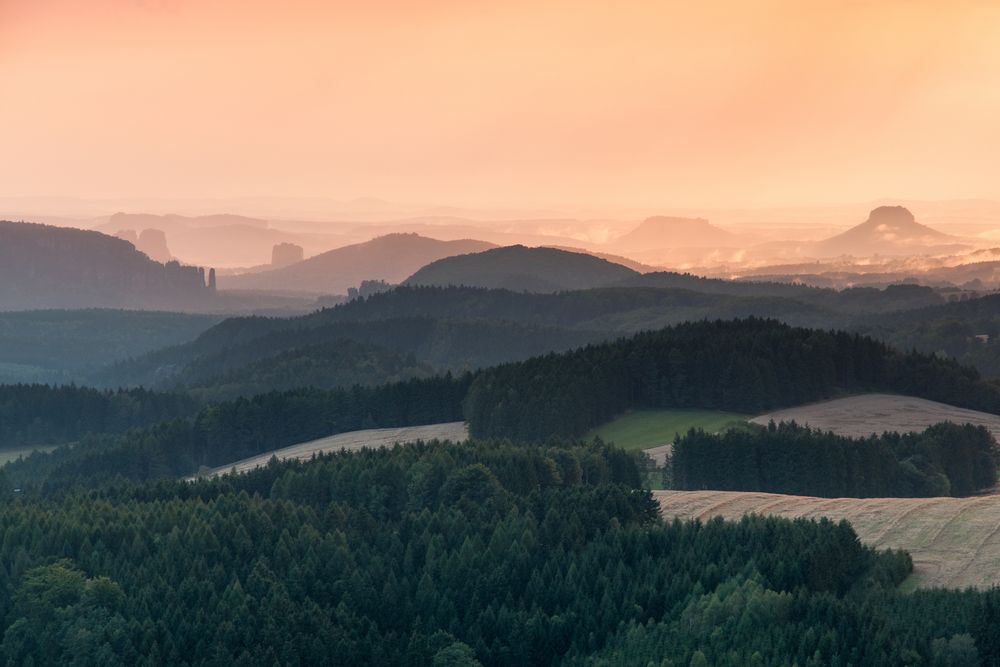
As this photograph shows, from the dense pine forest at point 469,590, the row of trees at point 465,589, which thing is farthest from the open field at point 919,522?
the row of trees at point 465,589

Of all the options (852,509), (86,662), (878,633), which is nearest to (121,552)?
(86,662)

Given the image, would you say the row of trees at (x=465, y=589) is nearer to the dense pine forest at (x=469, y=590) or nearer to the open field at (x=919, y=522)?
the dense pine forest at (x=469, y=590)

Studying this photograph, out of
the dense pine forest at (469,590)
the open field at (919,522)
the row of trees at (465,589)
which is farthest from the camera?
the open field at (919,522)

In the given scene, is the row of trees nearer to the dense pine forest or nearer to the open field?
the dense pine forest

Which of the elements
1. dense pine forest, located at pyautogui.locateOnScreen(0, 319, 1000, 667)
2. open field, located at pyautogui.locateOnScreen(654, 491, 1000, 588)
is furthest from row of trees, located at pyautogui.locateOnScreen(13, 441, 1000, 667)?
open field, located at pyautogui.locateOnScreen(654, 491, 1000, 588)

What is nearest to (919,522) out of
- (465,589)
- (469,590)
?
(469,590)

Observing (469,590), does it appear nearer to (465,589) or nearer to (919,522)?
(465,589)
